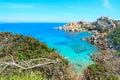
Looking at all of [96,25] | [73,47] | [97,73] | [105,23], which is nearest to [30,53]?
[97,73]

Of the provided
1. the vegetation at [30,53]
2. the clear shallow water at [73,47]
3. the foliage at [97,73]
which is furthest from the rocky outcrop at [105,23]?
the foliage at [97,73]

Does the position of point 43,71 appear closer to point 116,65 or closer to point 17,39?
point 116,65

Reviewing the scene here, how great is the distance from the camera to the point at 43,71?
972cm

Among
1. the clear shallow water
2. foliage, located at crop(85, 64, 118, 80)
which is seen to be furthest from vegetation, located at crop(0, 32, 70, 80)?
foliage, located at crop(85, 64, 118, 80)

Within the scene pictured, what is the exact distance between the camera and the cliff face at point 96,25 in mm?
71938

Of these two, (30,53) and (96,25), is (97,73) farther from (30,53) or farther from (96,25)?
(96,25)

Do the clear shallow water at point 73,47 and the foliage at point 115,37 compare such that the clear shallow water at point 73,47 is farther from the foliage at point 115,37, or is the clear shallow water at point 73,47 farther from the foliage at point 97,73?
the foliage at point 115,37

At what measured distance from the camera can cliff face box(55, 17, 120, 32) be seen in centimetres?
7194

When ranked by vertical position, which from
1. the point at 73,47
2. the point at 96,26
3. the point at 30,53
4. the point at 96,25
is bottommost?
the point at 73,47

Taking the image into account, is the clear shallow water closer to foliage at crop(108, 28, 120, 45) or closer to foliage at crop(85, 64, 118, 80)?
foliage at crop(85, 64, 118, 80)

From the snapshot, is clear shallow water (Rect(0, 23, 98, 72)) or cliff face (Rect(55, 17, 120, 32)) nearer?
clear shallow water (Rect(0, 23, 98, 72))

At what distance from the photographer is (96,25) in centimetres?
7956

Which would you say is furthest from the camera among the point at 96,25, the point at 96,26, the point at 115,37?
the point at 96,25

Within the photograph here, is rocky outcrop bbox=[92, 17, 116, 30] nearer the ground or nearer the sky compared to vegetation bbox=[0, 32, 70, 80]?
nearer the ground
